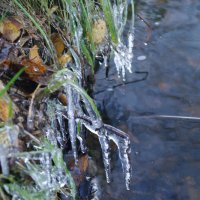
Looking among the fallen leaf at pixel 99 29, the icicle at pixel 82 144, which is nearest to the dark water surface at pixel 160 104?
the icicle at pixel 82 144

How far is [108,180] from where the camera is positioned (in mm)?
2227

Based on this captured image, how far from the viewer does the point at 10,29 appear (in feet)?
7.25

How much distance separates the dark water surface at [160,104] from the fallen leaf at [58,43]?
490 mm

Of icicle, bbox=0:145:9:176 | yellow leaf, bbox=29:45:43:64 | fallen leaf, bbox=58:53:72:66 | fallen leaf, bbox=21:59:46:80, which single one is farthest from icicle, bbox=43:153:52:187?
fallen leaf, bbox=58:53:72:66

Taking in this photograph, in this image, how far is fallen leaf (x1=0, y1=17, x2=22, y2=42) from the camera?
2.19m

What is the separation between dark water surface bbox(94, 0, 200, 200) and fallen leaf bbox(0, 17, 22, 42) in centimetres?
77

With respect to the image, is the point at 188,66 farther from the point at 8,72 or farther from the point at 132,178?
the point at 8,72

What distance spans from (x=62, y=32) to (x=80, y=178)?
0.84 m

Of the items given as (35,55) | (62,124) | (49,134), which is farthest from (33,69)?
(49,134)

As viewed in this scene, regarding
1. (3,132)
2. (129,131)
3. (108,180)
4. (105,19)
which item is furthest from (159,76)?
(3,132)

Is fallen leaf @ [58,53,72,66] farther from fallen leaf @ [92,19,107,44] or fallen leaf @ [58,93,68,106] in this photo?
fallen leaf @ [58,93,68,106]

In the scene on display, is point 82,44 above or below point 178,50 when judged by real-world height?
above

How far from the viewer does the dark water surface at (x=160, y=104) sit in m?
2.23

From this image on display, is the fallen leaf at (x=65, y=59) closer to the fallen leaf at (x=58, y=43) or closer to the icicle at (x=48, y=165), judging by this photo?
the fallen leaf at (x=58, y=43)
